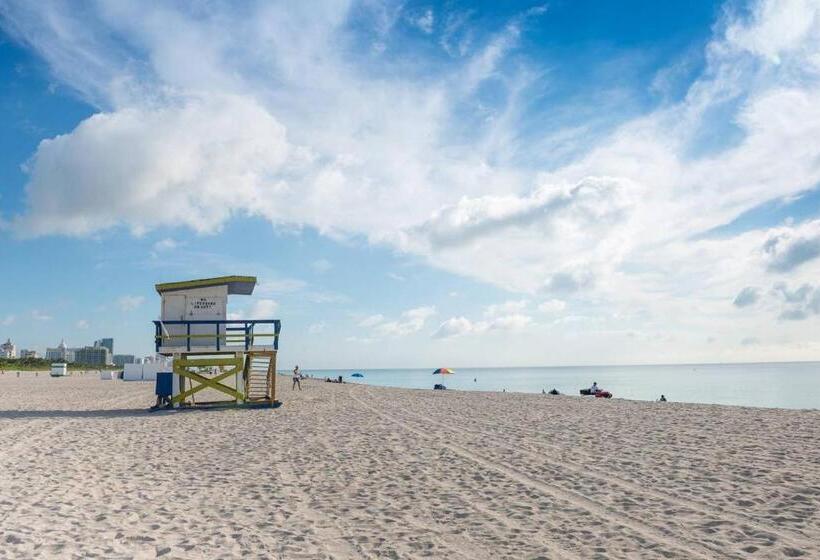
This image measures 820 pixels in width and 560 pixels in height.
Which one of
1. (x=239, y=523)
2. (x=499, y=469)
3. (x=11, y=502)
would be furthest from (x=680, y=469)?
(x=11, y=502)

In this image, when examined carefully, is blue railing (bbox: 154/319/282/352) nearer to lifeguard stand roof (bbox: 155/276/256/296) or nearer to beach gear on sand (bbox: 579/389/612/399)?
lifeguard stand roof (bbox: 155/276/256/296)

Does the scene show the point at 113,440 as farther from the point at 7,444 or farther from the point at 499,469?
the point at 499,469

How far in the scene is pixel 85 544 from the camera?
6070mm

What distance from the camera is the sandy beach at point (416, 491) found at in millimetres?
6020

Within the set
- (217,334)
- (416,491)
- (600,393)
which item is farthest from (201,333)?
(600,393)

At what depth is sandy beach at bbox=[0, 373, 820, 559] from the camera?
19.7ft

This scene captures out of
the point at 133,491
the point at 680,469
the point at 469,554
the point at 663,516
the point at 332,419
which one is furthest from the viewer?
the point at 332,419

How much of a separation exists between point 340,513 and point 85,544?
290 cm

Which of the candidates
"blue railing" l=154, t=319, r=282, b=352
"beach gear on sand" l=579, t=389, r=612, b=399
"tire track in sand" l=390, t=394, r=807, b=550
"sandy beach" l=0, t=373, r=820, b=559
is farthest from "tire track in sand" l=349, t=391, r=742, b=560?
"beach gear on sand" l=579, t=389, r=612, b=399

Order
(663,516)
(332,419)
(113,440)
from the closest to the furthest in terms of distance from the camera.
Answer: (663,516), (113,440), (332,419)

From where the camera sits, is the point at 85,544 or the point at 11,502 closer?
the point at 85,544

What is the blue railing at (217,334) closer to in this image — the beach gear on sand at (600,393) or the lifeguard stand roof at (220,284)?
the lifeguard stand roof at (220,284)

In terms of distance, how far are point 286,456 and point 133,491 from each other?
3363 millimetres

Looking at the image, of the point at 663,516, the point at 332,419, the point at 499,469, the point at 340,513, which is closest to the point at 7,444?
the point at 332,419
